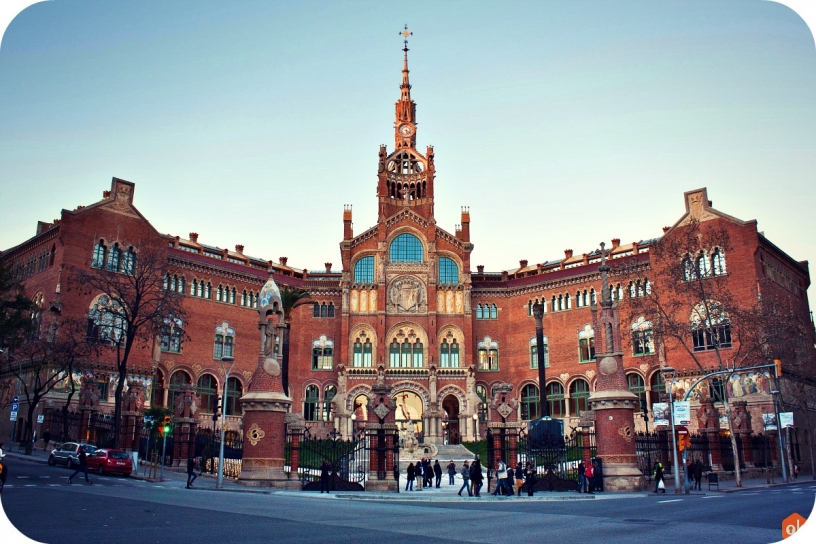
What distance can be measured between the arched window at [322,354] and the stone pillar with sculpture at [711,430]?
35070mm

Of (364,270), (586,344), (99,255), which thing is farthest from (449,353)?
(99,255)

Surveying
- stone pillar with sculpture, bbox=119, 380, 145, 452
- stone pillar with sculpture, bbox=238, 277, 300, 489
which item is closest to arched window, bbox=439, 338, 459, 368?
stone pillar with sculpture, bbox=119, 380, 145, 452

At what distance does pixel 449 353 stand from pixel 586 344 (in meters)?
12.5

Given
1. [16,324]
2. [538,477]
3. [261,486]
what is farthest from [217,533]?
[16,324]

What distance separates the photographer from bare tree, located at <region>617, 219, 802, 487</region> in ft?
135

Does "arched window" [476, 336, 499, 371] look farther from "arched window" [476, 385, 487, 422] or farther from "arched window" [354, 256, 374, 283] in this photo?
"arched window" [354, 256, 374, 283]

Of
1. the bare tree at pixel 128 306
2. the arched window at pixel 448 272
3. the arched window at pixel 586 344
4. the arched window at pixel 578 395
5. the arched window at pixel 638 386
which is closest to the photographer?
the bare tree at pixel 128 306

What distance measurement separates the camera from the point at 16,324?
34.0 metres

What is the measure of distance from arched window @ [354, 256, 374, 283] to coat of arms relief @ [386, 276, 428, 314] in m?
2.24

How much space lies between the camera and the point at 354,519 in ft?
56.9

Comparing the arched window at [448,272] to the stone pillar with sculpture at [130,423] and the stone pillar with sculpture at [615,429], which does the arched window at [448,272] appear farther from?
the stone pillar with sculpture at [615,429]

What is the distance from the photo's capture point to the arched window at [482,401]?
6481 centimetres

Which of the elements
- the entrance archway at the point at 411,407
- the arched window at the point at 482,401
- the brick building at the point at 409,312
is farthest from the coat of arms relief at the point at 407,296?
the arched window at the point at 482,401

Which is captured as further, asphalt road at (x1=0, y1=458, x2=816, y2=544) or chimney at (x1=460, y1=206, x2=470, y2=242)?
chimney at (x1=460, y1=206, x2=470, y2=242)
